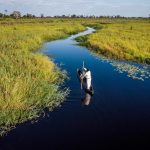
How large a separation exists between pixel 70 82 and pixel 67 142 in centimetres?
702

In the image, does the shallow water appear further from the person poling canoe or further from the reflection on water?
the person poling canoe

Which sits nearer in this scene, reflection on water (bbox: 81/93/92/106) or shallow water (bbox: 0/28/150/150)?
shallow water (bbox: 0/28/150/150)

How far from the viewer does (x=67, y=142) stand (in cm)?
884

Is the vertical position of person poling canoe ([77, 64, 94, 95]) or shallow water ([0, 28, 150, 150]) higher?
person poling canoe ([77, 64, 94, 95])

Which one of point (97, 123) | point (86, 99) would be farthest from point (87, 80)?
point (97, 123)

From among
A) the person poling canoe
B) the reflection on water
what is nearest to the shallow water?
the reflection on water

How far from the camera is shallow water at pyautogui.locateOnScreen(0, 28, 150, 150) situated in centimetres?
884

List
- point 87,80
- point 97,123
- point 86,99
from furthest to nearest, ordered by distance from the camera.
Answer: point 87,80 < point 86,99 < point 97,123

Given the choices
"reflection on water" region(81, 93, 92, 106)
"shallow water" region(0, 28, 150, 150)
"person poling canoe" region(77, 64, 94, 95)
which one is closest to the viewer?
"shallow water" region(0, 28, 150, 150)

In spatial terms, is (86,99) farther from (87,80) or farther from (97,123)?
(97,123)

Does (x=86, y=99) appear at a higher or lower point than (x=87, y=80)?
lower

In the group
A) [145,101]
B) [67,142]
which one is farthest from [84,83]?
[67,142]

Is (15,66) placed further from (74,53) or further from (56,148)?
(74,53)

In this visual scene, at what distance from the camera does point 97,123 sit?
10.3 metres
